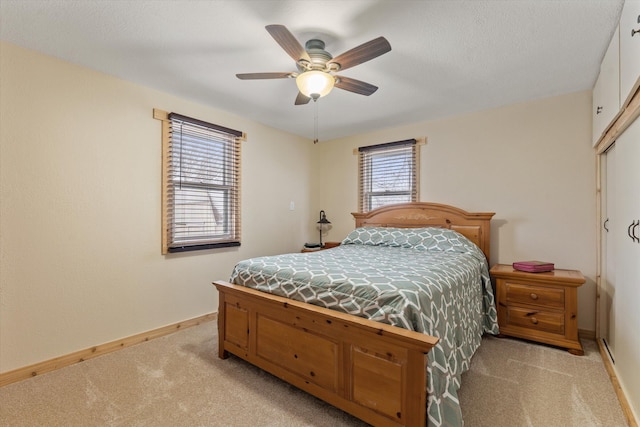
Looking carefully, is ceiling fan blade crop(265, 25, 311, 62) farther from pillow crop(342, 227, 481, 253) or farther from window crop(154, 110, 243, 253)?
pillow crop(342, 227, 481, 253)

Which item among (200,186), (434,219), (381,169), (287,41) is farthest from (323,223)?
(287,41)

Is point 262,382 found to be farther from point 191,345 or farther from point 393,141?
point 393,141

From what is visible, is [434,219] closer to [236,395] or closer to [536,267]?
[536,267]

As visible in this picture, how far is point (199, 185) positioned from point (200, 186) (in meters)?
0.02

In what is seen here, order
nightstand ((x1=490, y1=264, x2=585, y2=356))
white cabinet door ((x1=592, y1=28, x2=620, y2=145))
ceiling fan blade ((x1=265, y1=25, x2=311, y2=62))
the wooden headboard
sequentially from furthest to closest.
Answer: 1. the wooden headboard
2. nightstand ((x1=490, y1=264, x2=585, y2=356))
3. white cabinet door ((x1=592, y1=28, x2=620, y2=145))
4. ceiling fan blade ((x1=265, y1=25, x2=311, y2=62))

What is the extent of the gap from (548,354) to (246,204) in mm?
3279

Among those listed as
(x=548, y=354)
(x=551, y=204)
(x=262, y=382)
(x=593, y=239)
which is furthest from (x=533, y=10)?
(x=262, y=382)

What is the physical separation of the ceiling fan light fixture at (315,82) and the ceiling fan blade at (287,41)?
0.32 feet

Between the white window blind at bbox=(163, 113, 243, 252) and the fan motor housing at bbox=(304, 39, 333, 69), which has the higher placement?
the fan motor housing at bbox=(304, 39, 333, 69)

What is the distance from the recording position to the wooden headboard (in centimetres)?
314

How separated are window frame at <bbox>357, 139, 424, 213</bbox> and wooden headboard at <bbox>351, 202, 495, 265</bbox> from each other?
19cm

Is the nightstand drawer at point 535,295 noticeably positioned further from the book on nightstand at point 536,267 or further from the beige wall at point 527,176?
the beige wall at point 527,176

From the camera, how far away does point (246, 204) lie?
3629 mm

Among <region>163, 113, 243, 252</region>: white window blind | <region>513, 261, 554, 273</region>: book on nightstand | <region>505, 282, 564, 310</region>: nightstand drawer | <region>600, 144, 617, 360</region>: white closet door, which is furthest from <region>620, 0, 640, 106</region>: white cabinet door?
<region>163, 113, 243, 252</region>: white window blind
